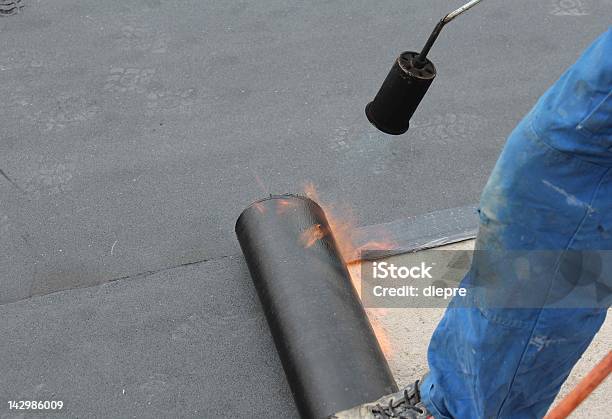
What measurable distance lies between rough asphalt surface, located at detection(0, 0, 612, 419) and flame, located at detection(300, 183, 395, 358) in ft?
0.28

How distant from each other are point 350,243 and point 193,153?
1091 mm

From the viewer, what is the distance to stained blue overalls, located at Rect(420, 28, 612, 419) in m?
1.95

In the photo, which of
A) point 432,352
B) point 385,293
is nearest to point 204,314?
point 385,293

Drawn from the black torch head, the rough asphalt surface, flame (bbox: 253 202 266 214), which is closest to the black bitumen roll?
flame (bbox: 253 202 266 214)

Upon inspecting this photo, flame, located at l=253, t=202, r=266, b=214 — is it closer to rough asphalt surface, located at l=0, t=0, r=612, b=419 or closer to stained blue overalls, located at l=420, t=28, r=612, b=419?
rough asphalt surface, located at l=0, t=0, r=612, b=419

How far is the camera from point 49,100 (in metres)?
4.70

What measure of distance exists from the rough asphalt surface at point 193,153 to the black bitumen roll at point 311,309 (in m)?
0.32

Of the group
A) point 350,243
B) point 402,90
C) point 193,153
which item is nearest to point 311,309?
point 350,243

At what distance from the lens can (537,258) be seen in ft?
7.17

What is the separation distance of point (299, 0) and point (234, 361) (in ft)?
9.99

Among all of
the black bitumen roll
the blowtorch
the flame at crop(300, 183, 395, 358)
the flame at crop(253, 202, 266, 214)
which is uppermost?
the blowtorch

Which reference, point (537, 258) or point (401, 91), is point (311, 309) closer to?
point (401, 91)

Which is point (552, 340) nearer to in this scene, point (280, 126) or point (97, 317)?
point (97, 317)

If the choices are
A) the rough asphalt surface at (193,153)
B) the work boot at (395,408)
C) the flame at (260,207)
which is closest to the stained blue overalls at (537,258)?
the work boot at (395,408)
